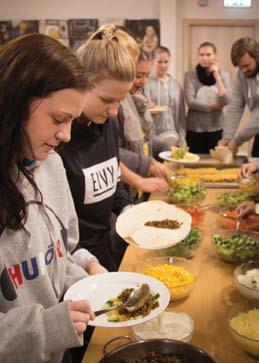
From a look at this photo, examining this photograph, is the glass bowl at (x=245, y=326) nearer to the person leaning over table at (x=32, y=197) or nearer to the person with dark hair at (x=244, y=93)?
the person leaning over table at (x=32, y=197)

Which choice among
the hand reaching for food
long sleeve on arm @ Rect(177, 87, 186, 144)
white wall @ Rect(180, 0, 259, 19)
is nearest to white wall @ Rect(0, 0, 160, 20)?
white wall @ Rect(180, 0, 259, 19)

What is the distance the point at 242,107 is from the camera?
4.04 m

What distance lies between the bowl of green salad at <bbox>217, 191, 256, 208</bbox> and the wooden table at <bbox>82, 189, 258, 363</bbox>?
0.39 meters

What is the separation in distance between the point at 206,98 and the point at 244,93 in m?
1.03

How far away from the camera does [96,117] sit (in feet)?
5.24

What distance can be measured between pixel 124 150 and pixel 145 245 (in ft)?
3.02

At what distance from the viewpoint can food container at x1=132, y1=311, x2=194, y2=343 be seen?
1.07 meters

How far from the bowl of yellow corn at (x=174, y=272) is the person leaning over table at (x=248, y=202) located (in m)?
0.41

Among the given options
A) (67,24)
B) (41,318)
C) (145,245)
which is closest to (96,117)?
(145,245)

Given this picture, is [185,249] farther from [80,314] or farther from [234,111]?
[234,111]

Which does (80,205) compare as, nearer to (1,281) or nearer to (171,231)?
(171,231)

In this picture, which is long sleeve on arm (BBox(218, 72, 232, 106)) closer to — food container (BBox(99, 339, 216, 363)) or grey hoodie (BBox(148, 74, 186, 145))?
grey hoodie (BBox(148, 74, 186, 145))

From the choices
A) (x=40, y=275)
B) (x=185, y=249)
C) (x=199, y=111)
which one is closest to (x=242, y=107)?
(x=199, y=111)

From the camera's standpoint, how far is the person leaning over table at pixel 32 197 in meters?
0.87
